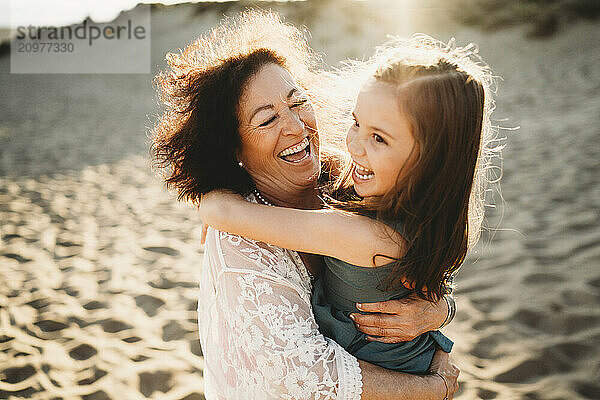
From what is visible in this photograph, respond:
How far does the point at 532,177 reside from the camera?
7.14 m

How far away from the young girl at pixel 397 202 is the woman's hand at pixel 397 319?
28 millimetres

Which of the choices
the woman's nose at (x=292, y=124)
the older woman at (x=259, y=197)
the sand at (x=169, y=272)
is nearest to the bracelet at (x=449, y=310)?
the older woman at (x=259, y=197)

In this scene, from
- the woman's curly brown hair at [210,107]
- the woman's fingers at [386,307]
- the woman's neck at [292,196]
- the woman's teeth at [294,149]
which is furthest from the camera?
the woman's neck at [292,196]

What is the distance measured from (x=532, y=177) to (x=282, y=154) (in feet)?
19.3

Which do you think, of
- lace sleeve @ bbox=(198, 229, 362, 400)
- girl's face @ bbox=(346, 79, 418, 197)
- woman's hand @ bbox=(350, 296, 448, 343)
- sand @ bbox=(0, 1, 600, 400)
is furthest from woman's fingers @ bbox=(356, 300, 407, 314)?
sand @ bbox=(0, 1, 600, 400)

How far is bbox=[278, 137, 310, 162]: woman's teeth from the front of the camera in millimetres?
2074

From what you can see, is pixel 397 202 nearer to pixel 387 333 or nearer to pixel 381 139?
pixel 381 139

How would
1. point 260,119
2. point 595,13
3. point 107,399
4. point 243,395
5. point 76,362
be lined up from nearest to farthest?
point 243,395 → point 260,119 → point 107,399 → point 76,362 → point 595,13

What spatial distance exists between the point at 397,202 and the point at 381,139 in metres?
0.19

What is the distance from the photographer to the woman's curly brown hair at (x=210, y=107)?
1.96 metres

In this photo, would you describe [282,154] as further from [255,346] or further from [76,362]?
[76,362]

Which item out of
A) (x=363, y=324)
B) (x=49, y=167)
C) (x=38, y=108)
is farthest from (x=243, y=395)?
(x=38, y=108)

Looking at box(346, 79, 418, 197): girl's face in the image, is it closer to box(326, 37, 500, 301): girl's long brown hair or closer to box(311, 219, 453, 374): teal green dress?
box(326, 37, 500, 301): girl's long brown hair

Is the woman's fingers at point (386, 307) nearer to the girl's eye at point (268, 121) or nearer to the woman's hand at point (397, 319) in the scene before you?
the woman's hand at point (397, 319)
